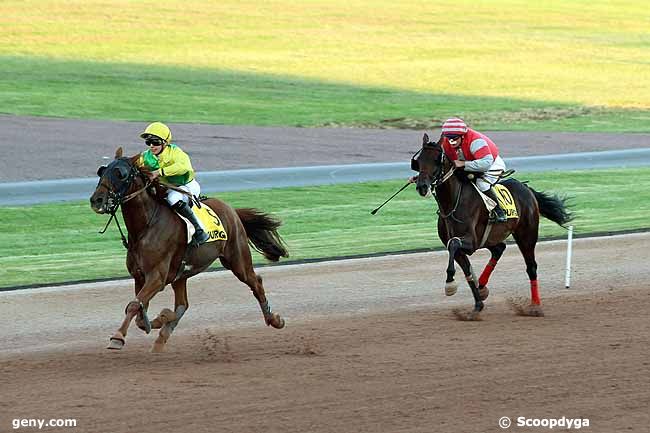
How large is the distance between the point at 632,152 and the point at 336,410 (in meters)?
22.5

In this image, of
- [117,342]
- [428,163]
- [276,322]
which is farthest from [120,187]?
[428,163]

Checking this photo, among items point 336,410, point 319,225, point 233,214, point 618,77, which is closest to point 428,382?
point 336,410

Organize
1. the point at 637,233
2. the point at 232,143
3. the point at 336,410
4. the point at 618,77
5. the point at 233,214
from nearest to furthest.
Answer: the point at 336,410, the point at 233,214, the point at 637,233, the point at 232,143, the point at 618,77

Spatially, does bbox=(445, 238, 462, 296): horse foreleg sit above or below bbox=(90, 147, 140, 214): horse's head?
below

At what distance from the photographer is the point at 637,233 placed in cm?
1928

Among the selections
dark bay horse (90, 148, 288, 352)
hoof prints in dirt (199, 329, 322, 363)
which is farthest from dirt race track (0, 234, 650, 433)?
dark bay horse (90, 148, 288, 352)

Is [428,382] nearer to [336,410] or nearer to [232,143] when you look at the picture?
[336,410]

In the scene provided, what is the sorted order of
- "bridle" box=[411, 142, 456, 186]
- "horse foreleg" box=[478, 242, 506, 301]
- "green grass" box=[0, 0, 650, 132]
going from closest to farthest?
"bridle" box=[411, 142, 456, 186], "horse foreleg" box=[478, 242, 506, 301], "green grass" box=[0, 0, 650, 132]

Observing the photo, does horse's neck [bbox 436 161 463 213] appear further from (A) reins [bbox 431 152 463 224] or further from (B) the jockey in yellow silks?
(B) the jockey in yellow silks

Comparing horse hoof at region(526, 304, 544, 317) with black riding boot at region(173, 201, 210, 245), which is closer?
black riding boot at region(173, 201, 210, 245)

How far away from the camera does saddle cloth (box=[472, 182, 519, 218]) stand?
13422mm

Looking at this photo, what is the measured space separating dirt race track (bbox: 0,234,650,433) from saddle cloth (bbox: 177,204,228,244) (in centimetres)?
104

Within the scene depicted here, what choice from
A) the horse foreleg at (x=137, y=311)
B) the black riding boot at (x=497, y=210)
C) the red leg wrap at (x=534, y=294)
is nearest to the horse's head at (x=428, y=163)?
the black riding boot at (x=497, y=210)

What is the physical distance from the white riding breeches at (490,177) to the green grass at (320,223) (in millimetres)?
3877
